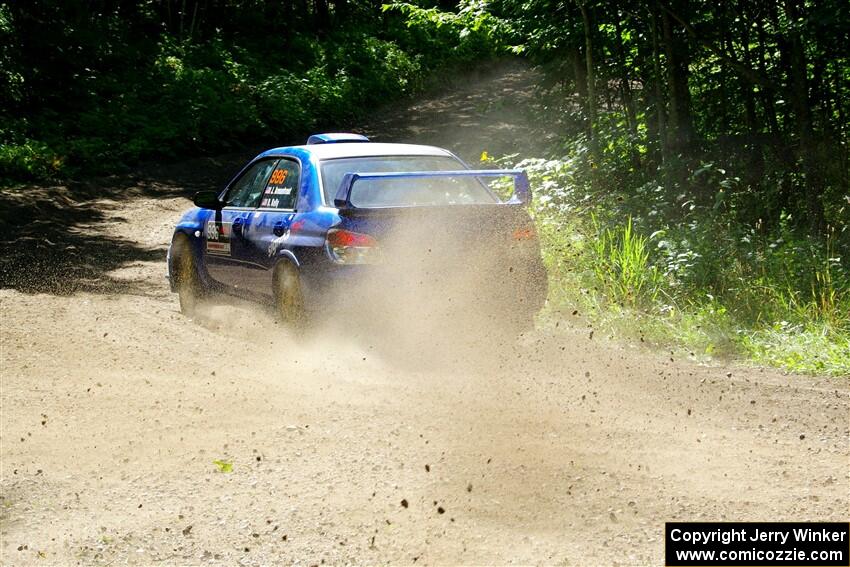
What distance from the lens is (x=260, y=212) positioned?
29.4 ft

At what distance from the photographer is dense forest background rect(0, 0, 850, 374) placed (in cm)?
941

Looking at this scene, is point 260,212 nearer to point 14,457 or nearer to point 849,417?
point 14,457

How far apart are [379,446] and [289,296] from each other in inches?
101

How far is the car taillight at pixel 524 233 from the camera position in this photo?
8.03m

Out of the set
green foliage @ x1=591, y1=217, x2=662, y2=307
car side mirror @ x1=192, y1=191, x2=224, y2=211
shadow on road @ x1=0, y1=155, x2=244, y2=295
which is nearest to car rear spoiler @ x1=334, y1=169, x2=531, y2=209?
green foliage @ x1=591, y1=217, x2=662, y2=307

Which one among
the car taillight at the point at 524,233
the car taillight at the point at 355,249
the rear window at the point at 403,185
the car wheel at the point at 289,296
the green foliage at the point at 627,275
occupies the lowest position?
the green foliage at the point at 627,275

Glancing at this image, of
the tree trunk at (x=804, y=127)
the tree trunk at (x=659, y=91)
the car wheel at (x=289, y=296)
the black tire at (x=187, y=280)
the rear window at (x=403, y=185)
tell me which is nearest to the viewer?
the car wheel at (x=289, y=296)

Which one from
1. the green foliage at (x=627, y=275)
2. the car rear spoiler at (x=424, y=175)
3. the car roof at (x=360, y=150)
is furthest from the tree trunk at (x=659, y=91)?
the car rear spoiler at (x=424, y=175)

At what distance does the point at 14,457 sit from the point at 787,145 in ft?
31.0

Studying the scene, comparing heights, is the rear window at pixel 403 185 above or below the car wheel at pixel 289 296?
above

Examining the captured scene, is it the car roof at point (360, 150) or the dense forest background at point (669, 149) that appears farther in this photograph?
the dense forest background at point (669, 149)

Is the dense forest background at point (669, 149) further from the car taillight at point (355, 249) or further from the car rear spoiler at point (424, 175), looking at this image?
the car taillight at point (355, 249)

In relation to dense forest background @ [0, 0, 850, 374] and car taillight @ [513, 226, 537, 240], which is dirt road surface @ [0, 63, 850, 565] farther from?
dense forest background @ [0, 0, 850, 374]

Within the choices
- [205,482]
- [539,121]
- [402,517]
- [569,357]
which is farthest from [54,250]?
[402,517]
